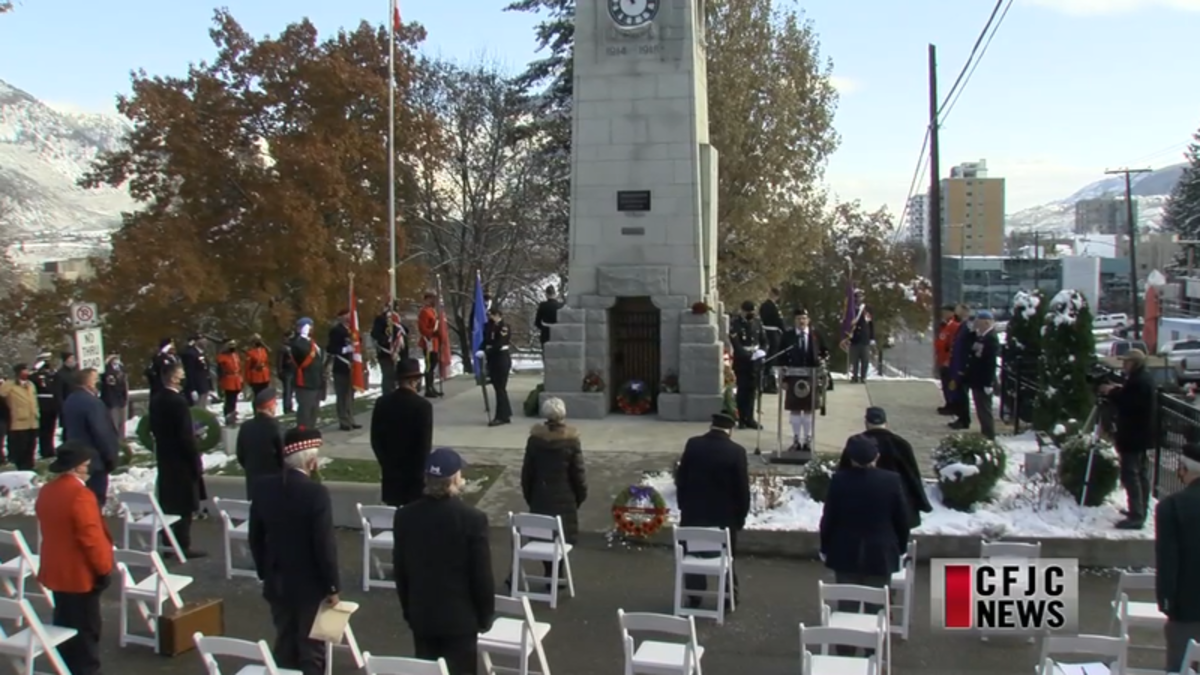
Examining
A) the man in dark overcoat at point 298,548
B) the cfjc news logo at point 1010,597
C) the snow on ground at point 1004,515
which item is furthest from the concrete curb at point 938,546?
the man in dark overcoat at point 298,548

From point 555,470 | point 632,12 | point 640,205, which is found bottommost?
point 555,470

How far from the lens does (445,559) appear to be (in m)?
5.21

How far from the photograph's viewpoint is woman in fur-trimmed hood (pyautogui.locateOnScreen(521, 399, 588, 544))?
28.2ft

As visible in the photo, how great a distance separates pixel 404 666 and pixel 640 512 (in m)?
5.55

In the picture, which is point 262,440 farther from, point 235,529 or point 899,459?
point 899,459

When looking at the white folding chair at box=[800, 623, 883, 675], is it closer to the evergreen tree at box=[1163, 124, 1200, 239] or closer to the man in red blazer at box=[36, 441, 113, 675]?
the man in red blazer at box=[36, 441, 113, 675]

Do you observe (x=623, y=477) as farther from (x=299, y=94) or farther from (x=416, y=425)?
(x=299, y=94)

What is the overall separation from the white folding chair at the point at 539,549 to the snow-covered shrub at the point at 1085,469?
5.46 m

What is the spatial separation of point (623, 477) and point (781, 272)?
68.5 feet

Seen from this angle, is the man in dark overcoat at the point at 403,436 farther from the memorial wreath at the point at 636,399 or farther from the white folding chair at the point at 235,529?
the memorial wreath at the point at 636,399

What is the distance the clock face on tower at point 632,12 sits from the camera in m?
16.4

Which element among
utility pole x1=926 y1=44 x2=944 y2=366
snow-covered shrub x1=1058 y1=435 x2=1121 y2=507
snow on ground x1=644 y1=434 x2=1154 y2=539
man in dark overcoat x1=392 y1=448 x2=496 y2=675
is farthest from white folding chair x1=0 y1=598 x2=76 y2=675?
utility pole x1=926 y1=44 x2=944 y2=366

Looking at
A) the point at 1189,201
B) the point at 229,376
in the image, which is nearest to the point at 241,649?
the point at 229,376

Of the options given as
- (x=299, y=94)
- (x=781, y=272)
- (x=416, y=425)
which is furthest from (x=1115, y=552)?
(x=781, y=272)
